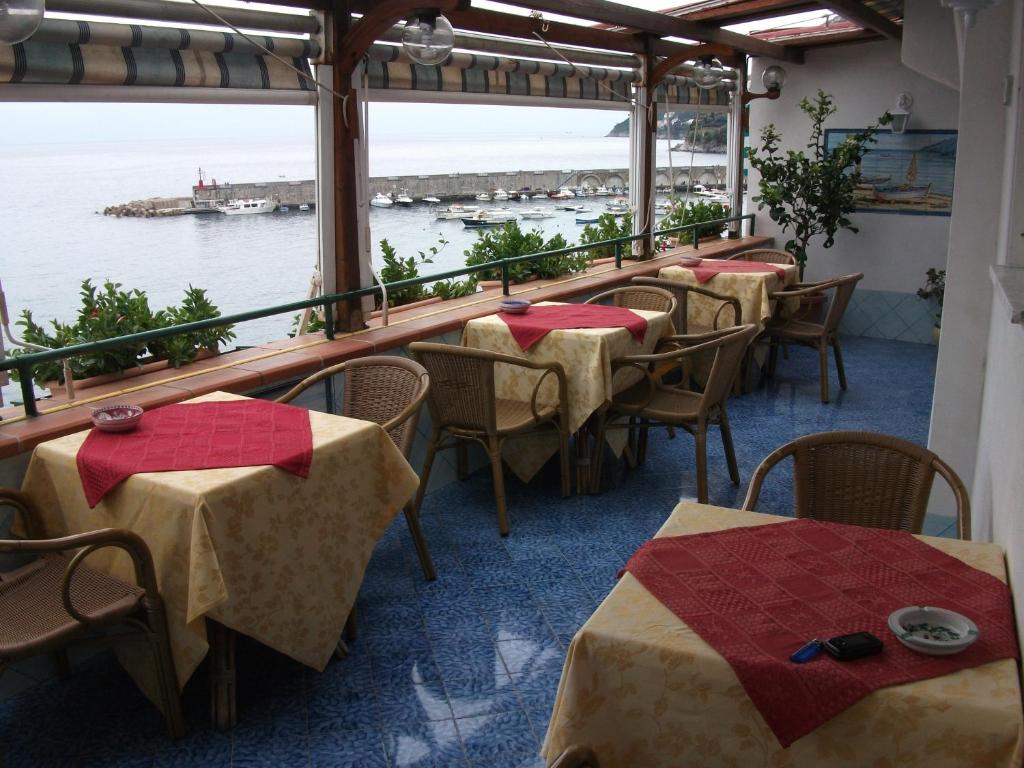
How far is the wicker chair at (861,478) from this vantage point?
2.54 metres

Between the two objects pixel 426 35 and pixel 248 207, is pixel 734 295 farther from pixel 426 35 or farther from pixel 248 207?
pixel 248 207

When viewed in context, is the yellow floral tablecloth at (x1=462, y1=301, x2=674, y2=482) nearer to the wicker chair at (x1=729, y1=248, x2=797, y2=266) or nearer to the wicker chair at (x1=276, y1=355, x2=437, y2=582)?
the wicker chair at (x1=276, y1=355, x2=437, y2=582)

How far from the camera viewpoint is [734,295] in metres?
6.05

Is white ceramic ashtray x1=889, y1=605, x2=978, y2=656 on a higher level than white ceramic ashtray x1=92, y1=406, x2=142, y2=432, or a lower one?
lower

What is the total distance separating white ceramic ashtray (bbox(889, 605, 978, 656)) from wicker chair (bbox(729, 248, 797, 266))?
5677 millimetres

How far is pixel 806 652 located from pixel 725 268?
5.10m

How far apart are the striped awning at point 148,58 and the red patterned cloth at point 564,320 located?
1.45m

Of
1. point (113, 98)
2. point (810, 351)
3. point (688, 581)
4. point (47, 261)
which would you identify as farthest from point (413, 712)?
point (810, 351)

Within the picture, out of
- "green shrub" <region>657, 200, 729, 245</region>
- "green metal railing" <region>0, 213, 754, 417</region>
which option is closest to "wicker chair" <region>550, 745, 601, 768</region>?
"green metal railing" <region>0, 213, 754, 417</region>

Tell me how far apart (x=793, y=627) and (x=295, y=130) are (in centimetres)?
335

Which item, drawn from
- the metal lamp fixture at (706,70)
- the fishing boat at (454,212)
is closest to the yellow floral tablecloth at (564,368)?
the fishing boat at (454,212)

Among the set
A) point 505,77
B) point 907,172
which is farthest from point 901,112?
point 505,77

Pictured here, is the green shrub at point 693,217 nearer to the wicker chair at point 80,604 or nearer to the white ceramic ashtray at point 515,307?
the white ceramic ashtray at point 515,307

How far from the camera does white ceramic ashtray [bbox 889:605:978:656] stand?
1.57 metres
